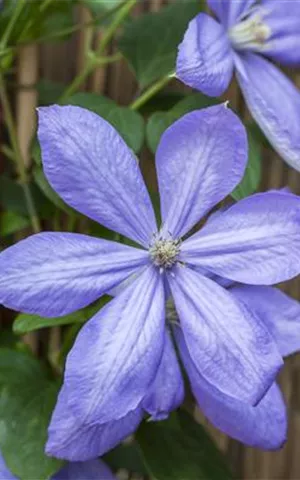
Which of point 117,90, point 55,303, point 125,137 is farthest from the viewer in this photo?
point 117,90

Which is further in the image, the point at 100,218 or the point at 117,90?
the point at 117,90

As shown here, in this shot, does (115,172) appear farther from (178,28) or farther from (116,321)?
(178,28)

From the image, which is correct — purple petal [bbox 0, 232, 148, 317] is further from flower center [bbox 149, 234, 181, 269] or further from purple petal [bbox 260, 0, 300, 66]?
purple petal [bbox 260, 0, 300, 66]

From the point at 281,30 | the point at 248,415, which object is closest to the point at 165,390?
the point at 248,415

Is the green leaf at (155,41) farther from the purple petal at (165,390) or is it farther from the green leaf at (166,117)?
the purple petal at (165,390)

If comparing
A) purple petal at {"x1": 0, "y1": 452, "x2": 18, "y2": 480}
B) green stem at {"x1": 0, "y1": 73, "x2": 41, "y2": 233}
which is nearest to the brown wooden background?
A: green stem at {"x1": 0, "y1": 73, "x2": 41, "y2": 233}

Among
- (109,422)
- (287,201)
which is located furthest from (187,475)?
(287,201)
